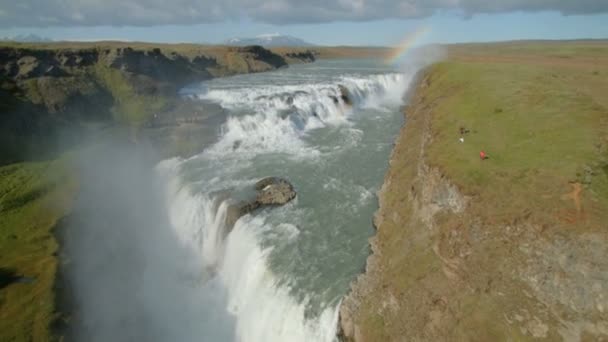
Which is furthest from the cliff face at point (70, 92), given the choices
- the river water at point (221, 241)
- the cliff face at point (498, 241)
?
the cliff face at point (498, 241)

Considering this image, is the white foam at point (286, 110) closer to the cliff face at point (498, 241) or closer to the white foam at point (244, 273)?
the white foam at point (244, 273)

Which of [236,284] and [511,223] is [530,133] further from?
[236,284]

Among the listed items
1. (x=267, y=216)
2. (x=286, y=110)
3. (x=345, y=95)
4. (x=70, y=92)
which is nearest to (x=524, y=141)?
(x=267, y=216)

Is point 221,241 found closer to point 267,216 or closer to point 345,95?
point 267,216

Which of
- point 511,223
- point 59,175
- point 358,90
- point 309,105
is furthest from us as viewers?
point 358,90

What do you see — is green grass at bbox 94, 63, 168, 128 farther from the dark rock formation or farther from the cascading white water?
the dark rock formation

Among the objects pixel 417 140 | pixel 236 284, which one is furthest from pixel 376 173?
pixel 236 284

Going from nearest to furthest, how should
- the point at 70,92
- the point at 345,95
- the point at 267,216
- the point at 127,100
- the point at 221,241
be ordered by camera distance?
the point at 267,216
the point at 221,241
the point at 70,92
the point at 127,100
the point at 345,95
